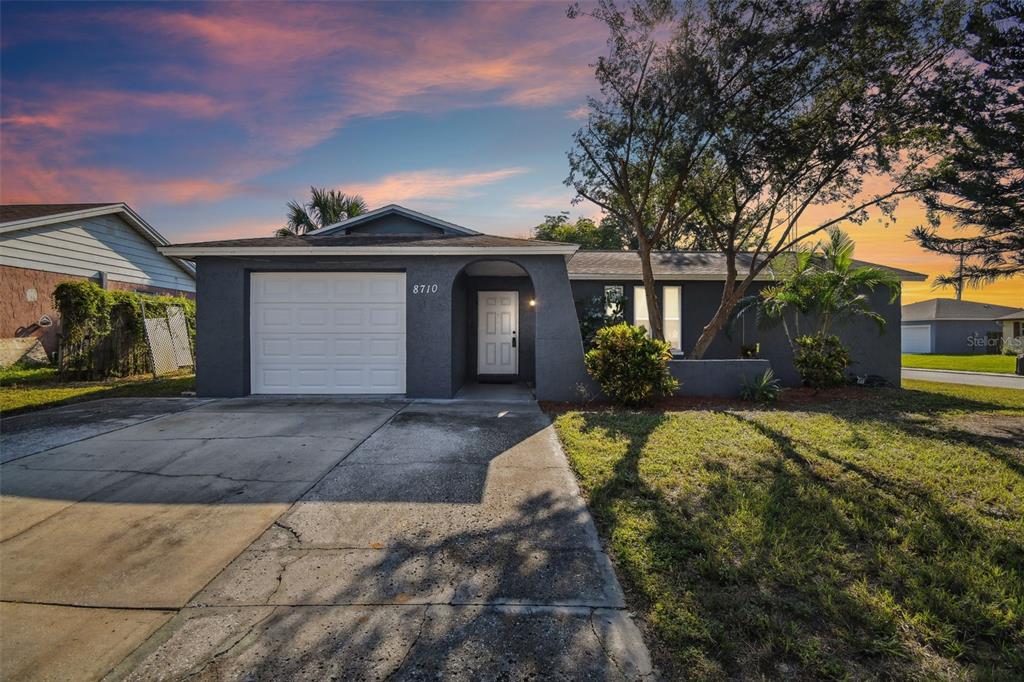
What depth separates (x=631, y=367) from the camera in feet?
25.8

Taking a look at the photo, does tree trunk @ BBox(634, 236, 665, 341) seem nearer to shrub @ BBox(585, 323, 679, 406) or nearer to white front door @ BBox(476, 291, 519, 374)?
shrub @ BBox(585, 323, 679, 406)

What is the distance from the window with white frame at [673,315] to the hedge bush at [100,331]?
14584mm

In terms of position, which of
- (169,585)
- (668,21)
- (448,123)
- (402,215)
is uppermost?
(668,21)

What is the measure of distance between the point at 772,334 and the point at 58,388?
17.6 metres

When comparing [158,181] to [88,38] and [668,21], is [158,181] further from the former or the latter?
[668,21]

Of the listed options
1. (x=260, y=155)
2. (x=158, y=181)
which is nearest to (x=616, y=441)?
(x=260, y=155)

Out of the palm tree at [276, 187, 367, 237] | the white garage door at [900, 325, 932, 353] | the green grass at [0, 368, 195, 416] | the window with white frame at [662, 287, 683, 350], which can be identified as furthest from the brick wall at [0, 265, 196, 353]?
the white garage door at [900, 325, 932, 353]

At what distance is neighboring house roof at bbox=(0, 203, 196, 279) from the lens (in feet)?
39.8

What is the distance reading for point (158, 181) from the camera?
→ 38.3 feet

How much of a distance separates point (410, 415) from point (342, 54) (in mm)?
6859

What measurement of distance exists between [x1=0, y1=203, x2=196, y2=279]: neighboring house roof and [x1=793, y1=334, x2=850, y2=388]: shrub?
48.5 ft

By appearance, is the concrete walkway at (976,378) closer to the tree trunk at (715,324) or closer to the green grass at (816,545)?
the tree trunk at (715,324)

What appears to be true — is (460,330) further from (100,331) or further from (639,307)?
(100,331)

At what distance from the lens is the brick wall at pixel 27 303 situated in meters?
11.9
